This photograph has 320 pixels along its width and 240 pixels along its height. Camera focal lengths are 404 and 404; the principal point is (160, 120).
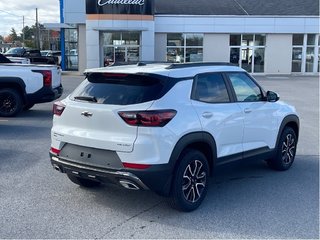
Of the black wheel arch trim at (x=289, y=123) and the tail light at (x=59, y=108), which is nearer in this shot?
the tail light at (x=59, y=108)

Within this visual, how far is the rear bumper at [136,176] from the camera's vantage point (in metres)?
4.35

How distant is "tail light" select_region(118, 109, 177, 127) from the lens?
4332 millimetres

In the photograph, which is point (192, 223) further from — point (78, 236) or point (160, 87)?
point (160, 87)

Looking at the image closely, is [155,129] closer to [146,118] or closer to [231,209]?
[146,118]

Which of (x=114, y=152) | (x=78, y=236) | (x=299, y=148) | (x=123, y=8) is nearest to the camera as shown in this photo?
(x=78, y=236)

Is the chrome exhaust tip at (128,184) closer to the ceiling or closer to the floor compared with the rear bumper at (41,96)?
closer to the floor

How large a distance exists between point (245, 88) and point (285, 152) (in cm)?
150

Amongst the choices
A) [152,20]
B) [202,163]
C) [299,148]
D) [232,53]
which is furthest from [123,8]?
[202,163]

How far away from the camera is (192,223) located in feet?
14.8

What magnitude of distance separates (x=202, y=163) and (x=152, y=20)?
81.2 ft

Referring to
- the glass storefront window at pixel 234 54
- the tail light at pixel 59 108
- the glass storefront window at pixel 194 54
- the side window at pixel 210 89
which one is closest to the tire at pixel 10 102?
the tail light at pixel 59 108

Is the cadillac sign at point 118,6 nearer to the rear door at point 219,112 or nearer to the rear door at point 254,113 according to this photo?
the rear door at point 254,113

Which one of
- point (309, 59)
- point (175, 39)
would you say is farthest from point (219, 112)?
point (309, 59)

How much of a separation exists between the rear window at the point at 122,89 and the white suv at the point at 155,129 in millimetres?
11
